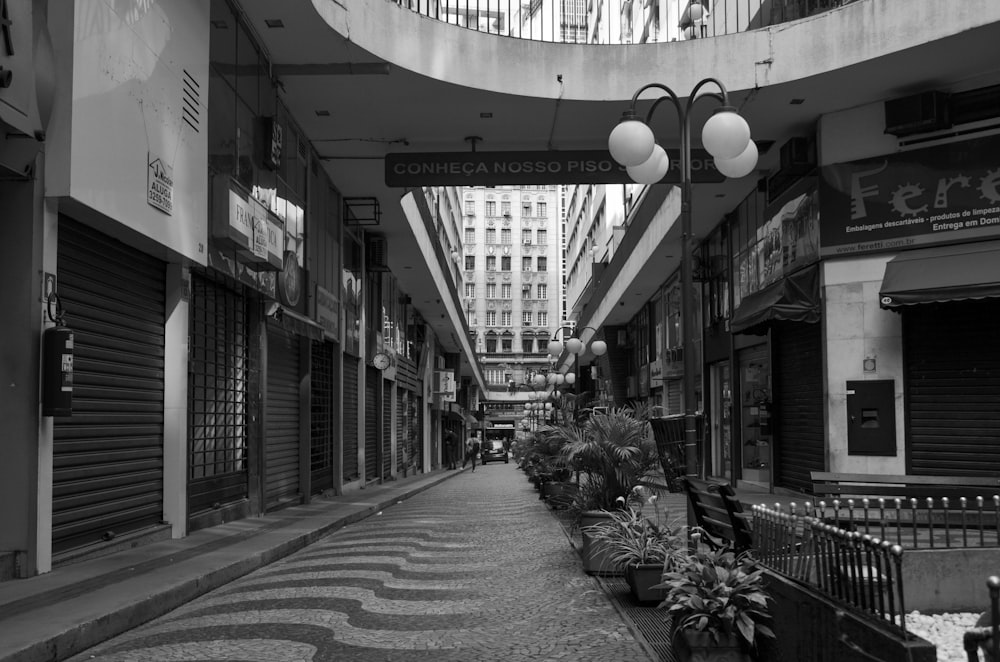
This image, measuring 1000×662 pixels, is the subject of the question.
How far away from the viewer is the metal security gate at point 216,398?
11.3m

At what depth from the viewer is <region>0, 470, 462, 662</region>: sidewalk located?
5445mm

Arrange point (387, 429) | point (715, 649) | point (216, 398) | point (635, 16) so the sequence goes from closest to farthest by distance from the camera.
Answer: point (715, 649) → point (216, 398) → point (387, 429) → point (635, 16)

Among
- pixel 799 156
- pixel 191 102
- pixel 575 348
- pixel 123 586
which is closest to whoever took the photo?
pixel 123 586

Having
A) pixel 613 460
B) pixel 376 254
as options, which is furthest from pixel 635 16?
pixel 613 460

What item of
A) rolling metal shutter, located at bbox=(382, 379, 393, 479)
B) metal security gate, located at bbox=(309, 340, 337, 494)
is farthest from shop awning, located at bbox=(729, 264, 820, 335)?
rolling metal shutter, located at bbox=(382, 379, 393, 479)

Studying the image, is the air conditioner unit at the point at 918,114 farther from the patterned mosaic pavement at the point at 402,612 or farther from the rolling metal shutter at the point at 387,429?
the rolling metal shutter at the point at 387,429

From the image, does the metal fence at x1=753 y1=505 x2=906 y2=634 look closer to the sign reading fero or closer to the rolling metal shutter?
the sign reading fero

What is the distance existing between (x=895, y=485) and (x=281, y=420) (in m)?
9.70

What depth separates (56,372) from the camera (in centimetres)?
727

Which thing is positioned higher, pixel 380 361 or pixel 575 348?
pixel 575 348

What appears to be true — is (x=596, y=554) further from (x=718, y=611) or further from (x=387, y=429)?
(x=387, y=429)

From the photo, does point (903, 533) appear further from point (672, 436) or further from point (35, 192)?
point (35, 192)

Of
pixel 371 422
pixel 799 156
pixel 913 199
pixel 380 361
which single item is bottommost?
pixel 371 422

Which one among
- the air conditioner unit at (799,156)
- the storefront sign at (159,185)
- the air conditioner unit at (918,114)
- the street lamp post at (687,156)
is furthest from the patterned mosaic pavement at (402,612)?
the air conditioner unit at (918,114)
